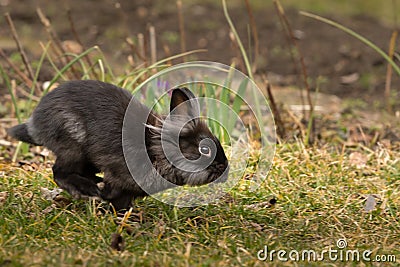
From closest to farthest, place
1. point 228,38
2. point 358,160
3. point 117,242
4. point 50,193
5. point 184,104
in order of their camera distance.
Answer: point 117,242, point 184,104, point 50,193, point 358,160, point 228,38

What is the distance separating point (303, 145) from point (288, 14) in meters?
5.76

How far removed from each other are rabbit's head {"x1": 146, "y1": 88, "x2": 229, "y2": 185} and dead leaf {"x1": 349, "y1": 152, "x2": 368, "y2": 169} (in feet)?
5.58

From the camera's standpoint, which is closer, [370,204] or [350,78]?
[370,204]

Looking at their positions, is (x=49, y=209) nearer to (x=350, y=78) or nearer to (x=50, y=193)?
(x=50, y=193)

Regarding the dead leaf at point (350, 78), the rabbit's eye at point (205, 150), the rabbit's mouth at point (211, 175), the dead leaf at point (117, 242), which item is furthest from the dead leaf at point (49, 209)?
the dead leaf at point (350, 78)

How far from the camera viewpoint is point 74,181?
4027 millimetres

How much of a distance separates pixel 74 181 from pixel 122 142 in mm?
386

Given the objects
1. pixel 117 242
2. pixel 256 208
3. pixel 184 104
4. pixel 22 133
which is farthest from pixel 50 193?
pixel 256 208

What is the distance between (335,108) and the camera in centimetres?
693

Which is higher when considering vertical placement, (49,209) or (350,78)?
(350,78)

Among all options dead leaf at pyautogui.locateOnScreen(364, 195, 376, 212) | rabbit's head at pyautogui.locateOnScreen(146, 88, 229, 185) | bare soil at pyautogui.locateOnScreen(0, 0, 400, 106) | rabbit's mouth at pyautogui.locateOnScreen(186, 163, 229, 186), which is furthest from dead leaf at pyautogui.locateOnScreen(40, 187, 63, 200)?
bare soil at pyautogui.locateOnScreen(0, 0, 400, 106)

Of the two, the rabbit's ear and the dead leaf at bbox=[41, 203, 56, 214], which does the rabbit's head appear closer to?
the rabbit's ear

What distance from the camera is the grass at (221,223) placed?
3426 mm

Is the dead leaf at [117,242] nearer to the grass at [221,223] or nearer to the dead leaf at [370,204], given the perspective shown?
the grass at [221,223]
